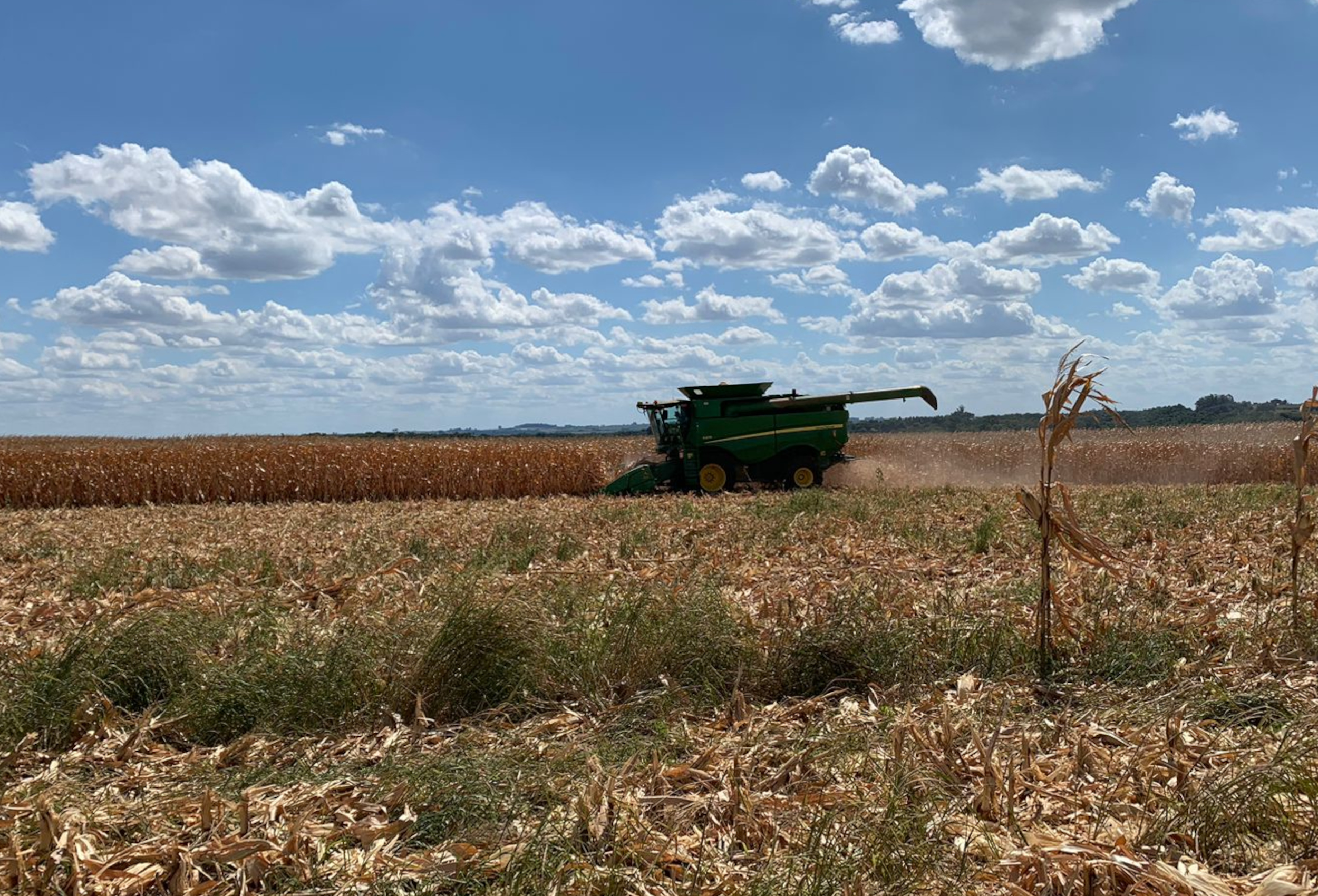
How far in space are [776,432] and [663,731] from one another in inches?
594

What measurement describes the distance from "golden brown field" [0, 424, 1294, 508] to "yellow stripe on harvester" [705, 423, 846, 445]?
2023 mm

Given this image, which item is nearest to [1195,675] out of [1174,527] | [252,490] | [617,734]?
[617,734]

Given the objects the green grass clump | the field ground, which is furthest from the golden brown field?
the green grass clump

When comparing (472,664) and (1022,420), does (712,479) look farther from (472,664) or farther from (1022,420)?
(1022,420)

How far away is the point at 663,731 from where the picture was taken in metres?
4.82

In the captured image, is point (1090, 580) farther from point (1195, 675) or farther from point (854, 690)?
point (854, 690)

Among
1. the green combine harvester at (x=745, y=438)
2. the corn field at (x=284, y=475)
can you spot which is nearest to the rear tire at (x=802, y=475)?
the green combine harvester at (x=745, y=438)

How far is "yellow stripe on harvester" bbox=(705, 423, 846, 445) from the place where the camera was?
19516 mm

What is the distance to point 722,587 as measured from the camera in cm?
821

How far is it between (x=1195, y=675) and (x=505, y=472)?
18989 mm

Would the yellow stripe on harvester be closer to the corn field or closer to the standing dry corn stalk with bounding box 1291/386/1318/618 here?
the corn field

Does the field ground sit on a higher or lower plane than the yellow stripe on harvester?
lower

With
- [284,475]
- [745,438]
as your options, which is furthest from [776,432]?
[284,475]

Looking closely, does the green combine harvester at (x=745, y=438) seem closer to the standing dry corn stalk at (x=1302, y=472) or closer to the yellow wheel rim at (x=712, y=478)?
the yellow wheel rim at (x=712, y=478)
